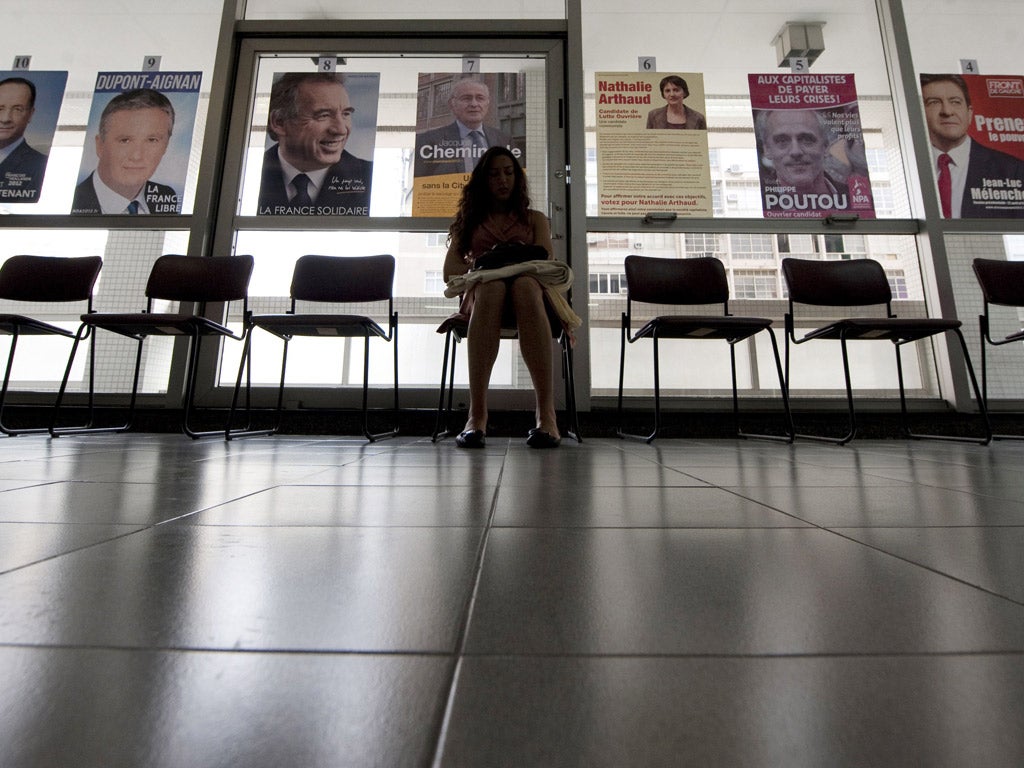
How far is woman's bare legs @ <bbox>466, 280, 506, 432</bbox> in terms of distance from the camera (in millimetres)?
1896

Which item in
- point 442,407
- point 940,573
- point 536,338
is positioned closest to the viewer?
point 940,573

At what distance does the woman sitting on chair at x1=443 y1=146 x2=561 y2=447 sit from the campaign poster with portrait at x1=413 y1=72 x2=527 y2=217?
690 millimetres

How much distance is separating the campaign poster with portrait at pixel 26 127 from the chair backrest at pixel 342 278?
5.69 ft

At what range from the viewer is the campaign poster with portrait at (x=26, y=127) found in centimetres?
293

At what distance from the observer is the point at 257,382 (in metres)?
2.75

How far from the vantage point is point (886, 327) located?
2154 millimetres

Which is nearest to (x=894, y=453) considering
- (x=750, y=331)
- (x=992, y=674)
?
(x=750, y=331)

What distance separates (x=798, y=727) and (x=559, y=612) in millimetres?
159

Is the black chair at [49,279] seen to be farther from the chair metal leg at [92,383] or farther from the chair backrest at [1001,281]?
the chair backrest at [1001,281]

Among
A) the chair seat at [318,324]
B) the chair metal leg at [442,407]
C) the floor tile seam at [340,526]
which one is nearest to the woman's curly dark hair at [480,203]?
the chair metal leg at [442,407]

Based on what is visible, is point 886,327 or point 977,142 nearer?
point 886,327

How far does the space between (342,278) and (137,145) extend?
5.11ft

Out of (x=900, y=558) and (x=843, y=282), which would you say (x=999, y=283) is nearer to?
(x=843, y=282)

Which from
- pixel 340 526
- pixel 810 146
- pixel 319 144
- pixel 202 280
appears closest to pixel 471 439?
pixel 340 526
